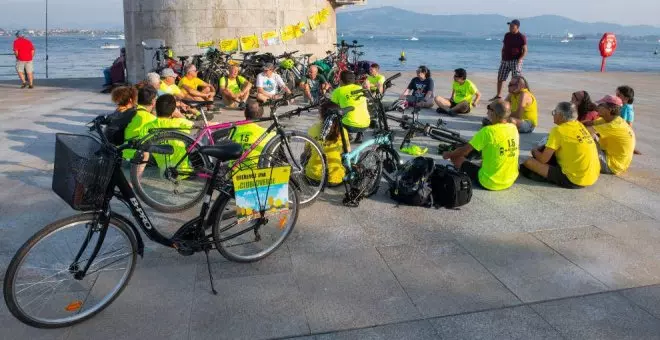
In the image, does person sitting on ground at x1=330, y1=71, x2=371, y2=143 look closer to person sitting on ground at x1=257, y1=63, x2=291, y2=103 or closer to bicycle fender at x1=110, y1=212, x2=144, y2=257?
person sitting on ground at x1=257, y1=63, x2=291, y2=103

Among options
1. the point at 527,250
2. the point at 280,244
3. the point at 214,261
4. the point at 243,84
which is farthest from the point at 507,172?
the point at 243,84

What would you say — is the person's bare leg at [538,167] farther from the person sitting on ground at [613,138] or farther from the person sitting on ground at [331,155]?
→ the person sitting on ground at [331,155]

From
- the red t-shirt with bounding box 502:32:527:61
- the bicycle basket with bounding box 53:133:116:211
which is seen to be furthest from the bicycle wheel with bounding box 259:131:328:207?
the red t-shirt with bounding box 502:32:527:61

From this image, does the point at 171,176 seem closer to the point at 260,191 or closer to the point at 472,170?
the point at 260,191

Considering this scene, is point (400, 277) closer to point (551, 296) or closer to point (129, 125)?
point (551, 296)

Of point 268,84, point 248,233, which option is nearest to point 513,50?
point 268,84

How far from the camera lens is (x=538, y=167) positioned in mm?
6277

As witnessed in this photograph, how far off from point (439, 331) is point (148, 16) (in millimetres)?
13300

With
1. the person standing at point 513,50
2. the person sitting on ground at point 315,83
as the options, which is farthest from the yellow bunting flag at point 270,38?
the person standing at point 513,50

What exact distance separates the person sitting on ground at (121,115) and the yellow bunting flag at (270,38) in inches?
338

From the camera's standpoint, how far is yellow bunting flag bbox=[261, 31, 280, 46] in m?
14.4

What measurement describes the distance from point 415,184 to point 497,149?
43.5 inches

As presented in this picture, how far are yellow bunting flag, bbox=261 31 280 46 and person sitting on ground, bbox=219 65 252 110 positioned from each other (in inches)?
136

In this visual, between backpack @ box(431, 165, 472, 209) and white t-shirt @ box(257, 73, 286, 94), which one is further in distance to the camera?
white t-shirt @ box(257, 73, 286, 94)
